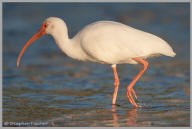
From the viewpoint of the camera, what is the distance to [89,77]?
13539 mm

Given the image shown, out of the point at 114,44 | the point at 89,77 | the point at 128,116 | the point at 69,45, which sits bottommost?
the point at 89,77

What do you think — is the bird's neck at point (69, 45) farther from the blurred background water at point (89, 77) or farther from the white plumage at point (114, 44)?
the blurred background water at point (89, 77)

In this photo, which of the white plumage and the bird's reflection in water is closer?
the bird's reflection in water

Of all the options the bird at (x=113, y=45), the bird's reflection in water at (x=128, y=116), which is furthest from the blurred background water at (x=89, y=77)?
the bird at (x=113, y=45)

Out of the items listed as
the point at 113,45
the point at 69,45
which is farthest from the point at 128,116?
the point at 69,45

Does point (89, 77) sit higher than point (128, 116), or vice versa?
point (128, 116)

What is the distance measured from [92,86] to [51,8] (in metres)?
13.6

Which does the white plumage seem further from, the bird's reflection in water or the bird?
the bird's reflection in water

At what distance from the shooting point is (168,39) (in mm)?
19219

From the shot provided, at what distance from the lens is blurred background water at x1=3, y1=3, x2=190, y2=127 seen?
878 cm

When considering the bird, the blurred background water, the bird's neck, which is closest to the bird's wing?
the bird

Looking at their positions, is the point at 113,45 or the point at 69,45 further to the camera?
the point at 69,45

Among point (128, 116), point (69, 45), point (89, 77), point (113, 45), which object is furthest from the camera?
point (89, 77)

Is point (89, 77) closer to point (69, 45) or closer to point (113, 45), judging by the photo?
point (69, 45)
